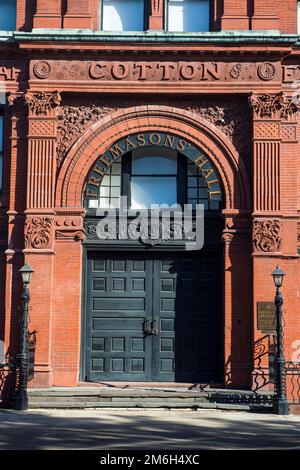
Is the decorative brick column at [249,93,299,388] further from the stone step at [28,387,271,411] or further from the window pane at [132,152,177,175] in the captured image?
the window pane at [132,152,177,175]

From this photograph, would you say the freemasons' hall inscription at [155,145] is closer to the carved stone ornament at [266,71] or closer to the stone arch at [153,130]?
the stone arch at [153,130]

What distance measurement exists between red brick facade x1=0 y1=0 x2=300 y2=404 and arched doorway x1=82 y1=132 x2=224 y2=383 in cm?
48

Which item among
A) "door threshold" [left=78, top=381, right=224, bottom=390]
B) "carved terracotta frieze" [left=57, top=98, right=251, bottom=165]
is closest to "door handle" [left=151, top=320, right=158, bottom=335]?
"door threshold" [left=78, top=381, right=224, bottom=390]

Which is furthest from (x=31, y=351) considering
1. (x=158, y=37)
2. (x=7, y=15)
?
(x=7, y=15)

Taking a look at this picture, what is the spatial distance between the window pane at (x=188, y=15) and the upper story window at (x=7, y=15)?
442cm

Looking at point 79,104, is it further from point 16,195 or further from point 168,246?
point 168,246

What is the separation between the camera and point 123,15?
21.9m

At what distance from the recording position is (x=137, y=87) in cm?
2100

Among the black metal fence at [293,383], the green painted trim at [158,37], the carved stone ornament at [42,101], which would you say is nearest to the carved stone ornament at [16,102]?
the carved stone ornament at [42,101]

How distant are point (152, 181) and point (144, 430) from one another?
8346 millimetres

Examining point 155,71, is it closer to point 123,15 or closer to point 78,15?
point 123,15

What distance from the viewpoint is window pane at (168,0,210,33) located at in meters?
21.8

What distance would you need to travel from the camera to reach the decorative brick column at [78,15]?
2119 centimetres

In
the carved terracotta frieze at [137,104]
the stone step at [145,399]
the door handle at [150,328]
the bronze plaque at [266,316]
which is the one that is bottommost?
the stone step at [145,399]
